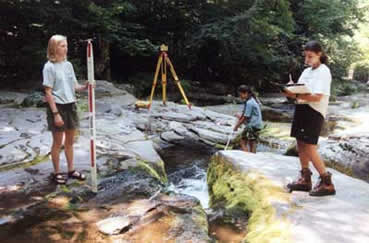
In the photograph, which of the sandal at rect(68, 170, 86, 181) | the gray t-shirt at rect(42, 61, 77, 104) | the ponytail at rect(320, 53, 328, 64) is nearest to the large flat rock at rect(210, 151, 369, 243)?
the ponytail at rect(320, 53, 328, 64)

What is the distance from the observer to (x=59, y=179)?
3498 mm

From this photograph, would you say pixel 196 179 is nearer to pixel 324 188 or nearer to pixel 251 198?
pixel 251 198

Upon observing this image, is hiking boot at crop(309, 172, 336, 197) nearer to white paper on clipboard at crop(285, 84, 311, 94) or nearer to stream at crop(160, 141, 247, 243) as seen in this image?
stream at crop(160, 141, 247, 243)

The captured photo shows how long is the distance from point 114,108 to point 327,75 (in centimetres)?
577

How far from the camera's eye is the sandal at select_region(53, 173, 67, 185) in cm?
349

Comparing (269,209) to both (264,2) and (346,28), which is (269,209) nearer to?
(264,2)

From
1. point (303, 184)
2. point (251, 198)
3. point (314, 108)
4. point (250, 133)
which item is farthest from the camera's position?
point (250, 133)

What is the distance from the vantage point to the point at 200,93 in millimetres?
14625

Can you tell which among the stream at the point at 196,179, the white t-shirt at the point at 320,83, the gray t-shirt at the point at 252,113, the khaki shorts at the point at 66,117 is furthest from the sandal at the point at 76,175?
the gray t-shirt at the point at 252,113

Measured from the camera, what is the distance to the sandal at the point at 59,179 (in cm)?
349

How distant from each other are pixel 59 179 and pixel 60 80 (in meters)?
0.98

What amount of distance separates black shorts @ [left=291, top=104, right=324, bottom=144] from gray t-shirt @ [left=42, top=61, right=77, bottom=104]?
2.21m

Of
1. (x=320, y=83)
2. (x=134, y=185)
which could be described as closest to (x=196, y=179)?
(x=134, y=185)

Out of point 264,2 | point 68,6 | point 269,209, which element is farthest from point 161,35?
point 269,209
